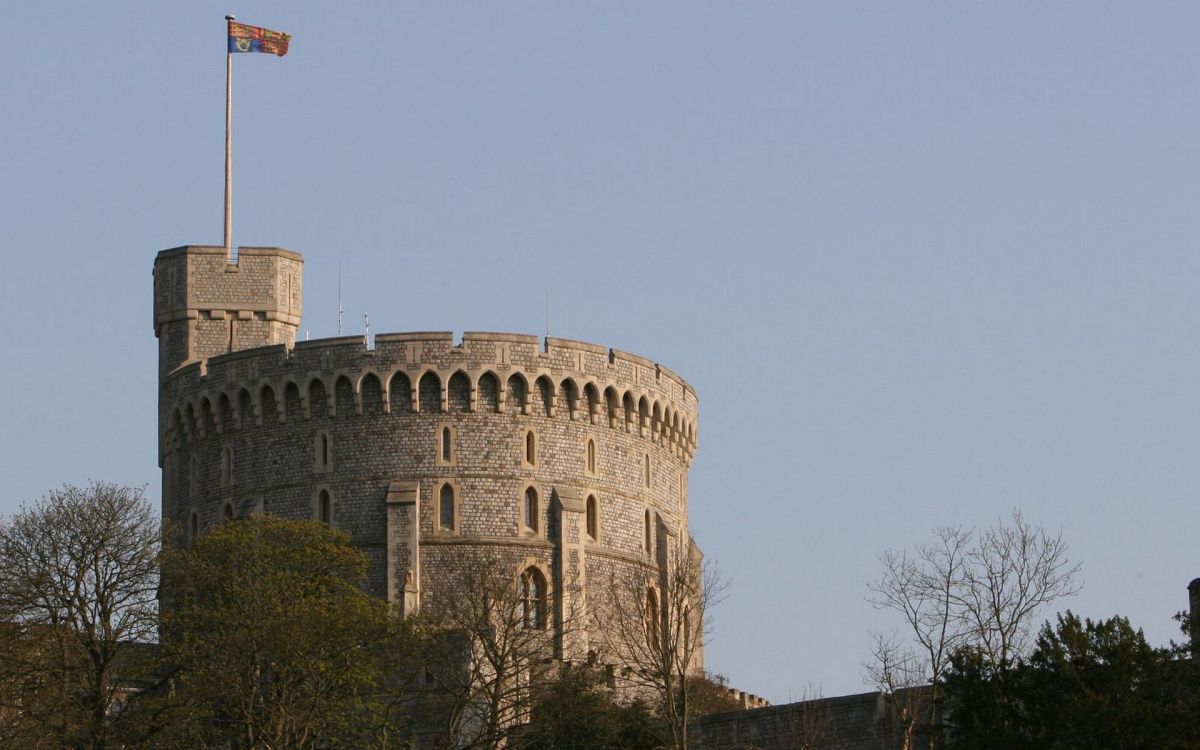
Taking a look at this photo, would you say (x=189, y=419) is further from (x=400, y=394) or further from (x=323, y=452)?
(x=400, y=394)

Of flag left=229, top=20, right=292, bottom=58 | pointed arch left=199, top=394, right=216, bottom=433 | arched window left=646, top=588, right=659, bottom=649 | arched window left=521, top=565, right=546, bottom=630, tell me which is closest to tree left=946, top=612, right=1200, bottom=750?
arched window left=646, top=588, right=659, bottom=649

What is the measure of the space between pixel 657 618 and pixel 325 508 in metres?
9.88

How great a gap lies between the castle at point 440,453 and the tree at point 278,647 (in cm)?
732

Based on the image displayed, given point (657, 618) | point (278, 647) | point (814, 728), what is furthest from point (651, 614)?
point (278, 647)

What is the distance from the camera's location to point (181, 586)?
74.2 m

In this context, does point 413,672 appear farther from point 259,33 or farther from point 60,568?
point 259,33

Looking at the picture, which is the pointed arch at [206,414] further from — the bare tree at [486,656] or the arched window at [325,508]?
the bare tree at [486,656]

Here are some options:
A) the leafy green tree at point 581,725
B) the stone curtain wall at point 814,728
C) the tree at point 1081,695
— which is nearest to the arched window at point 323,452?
the leafy green tree at point 581,725

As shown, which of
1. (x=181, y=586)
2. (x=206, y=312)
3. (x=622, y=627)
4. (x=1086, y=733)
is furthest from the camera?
(x=206, y=312)

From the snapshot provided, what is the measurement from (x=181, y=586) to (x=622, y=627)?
1305cm

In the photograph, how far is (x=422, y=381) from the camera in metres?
83.8

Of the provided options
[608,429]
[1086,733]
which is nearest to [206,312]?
[608,429]

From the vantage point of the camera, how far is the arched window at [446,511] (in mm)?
82812

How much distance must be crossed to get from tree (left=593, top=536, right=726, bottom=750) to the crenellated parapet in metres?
4.33
